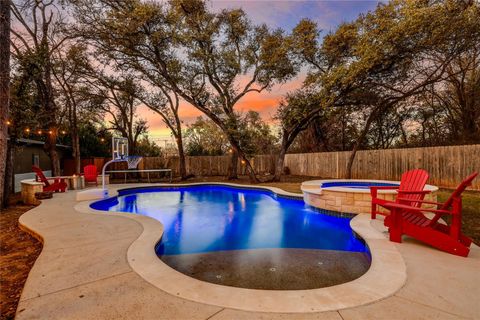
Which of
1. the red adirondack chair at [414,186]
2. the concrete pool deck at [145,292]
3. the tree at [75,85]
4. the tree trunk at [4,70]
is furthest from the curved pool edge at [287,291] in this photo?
the tree at [75,85]

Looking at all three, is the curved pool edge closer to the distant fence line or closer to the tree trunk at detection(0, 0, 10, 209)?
the tree trunk at detection(0, 0, 10, 209)

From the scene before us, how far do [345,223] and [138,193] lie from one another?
8.47 m

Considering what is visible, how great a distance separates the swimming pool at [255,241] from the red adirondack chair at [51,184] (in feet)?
6.01

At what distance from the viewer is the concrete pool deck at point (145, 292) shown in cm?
172

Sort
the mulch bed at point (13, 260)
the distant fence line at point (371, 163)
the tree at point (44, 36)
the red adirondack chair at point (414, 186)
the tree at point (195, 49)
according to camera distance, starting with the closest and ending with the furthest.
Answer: the mulch bed at point (13, 260) < the red adirondack chair at point (414, 186) < the distant fence line at point (371, 163) < the tree at point (44, 36) < the tree at point (195, 49)

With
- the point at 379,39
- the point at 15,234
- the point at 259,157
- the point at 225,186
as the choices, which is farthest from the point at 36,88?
the point at 259,157

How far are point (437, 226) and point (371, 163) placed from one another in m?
8.99

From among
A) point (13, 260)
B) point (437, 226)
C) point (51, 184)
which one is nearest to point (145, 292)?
point (13, 260)

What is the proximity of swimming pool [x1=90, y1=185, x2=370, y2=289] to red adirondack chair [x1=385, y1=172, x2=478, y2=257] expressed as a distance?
1.98ft

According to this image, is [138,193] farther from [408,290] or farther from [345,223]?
[408,290]

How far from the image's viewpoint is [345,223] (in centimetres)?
520

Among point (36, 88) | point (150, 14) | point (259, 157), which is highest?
point (150, 14)

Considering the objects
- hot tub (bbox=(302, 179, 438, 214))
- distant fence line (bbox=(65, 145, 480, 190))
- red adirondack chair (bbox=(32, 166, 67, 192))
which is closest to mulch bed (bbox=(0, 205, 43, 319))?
red adirondack chair (bbox=(32, 166, 67, 192))

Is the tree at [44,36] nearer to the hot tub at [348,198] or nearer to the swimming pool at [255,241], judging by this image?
the swimming pool at [255,241]
